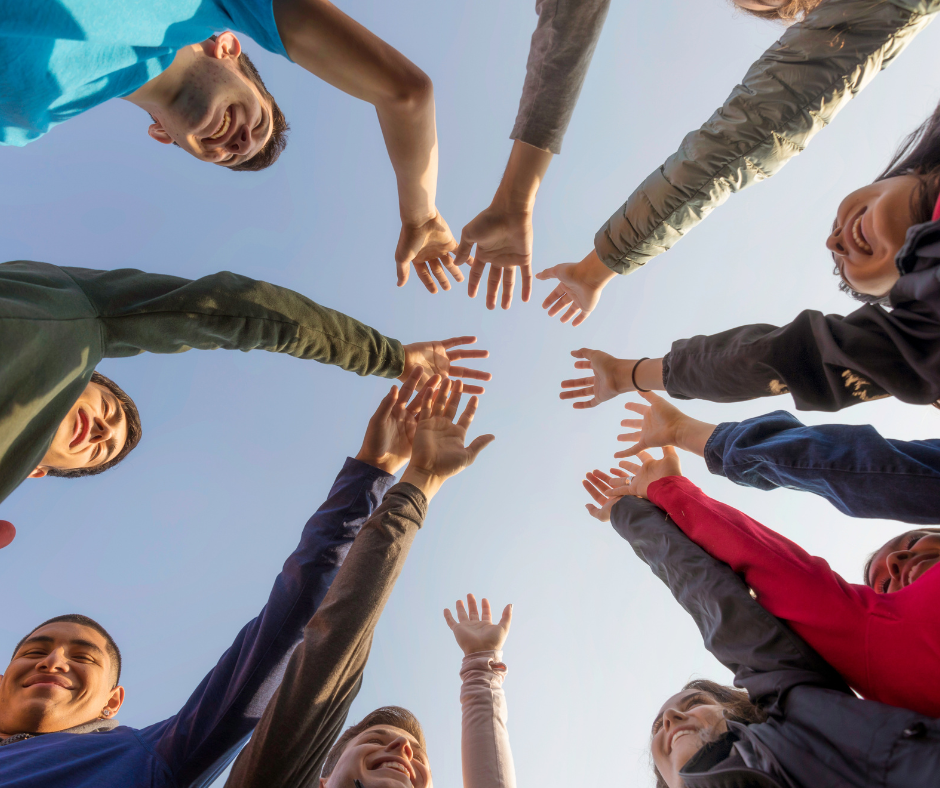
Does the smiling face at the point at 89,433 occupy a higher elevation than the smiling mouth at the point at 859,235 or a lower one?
lower

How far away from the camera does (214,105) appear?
67.3 inches

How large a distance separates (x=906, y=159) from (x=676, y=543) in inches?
60.1

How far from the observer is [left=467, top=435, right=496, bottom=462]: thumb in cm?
240

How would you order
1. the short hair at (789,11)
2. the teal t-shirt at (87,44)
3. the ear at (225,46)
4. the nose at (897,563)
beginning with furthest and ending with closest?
the short hair at (789,11)
the nose at (897,563)
the ear at (225,46)
the teal t-shirt at (87,44)

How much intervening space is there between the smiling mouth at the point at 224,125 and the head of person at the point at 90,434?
112 cm

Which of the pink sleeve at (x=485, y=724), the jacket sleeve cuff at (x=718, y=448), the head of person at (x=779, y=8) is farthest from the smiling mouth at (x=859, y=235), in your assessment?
the pink sleeve at (x=485, y=724)

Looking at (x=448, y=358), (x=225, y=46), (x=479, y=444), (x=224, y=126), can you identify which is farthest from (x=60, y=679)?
(x=225, y=46)

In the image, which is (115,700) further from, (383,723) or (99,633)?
(383,723)

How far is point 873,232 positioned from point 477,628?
2645 millimetres

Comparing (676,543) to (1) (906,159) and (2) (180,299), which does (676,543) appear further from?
(2) (180,299)

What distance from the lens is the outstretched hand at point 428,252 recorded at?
6.49 ft

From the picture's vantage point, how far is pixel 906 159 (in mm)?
1494

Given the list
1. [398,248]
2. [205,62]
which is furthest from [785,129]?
[205,62]

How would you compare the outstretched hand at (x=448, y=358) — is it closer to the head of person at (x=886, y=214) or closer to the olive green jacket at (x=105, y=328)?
the olive green jacket at (x=105, y=328)
